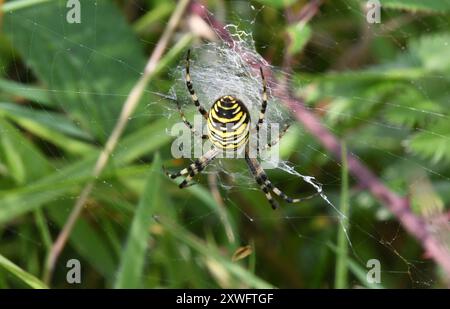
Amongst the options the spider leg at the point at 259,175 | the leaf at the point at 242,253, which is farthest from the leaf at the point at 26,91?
the leaf at the point at 242,253

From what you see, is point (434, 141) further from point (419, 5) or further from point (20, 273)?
point (20, 273)

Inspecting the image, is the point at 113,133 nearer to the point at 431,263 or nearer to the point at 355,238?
the point at 355,238

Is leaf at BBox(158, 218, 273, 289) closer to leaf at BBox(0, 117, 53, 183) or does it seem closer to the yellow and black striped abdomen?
the yellow and black striped abdomen

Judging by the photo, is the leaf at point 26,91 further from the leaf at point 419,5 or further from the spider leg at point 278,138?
the leaf at point 419,5

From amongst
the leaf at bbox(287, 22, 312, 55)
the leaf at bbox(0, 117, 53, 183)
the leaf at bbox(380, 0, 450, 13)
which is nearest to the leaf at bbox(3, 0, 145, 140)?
the leaf at bbox(0, 117, 53, 183)
